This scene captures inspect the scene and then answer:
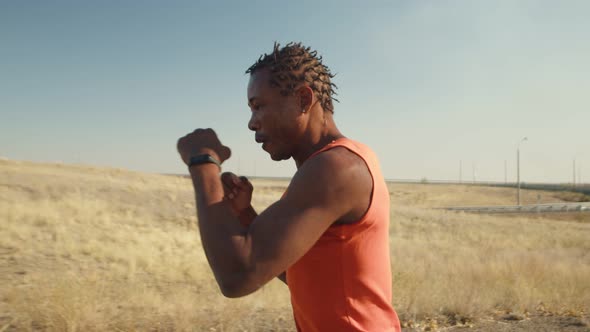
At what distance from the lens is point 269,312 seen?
6.26 metres

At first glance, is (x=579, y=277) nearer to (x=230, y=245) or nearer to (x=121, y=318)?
(x=121, y=318)

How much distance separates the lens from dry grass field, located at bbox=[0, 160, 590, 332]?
5539mm

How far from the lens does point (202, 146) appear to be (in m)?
1.45

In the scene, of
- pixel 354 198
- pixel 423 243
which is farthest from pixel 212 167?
pixel 423 243

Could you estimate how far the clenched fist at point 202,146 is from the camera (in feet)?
4.68

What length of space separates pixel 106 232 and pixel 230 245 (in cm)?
→ 1405

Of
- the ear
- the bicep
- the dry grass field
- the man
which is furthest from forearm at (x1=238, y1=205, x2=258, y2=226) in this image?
the dry grass field

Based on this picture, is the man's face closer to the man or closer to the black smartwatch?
the man

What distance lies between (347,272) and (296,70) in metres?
0.71

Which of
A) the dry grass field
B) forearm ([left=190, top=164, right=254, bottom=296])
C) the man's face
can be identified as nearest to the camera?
forearm ([left=190, top=164, right=254, bottom=296])

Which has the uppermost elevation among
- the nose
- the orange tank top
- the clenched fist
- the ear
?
the ear

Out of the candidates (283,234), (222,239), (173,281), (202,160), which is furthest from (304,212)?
(173,281)

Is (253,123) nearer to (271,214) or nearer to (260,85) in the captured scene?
(260,85)

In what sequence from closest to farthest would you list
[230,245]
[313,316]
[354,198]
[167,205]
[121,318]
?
[230,245]
[354,198]
[313,316]
[121,318]
[167,205]
